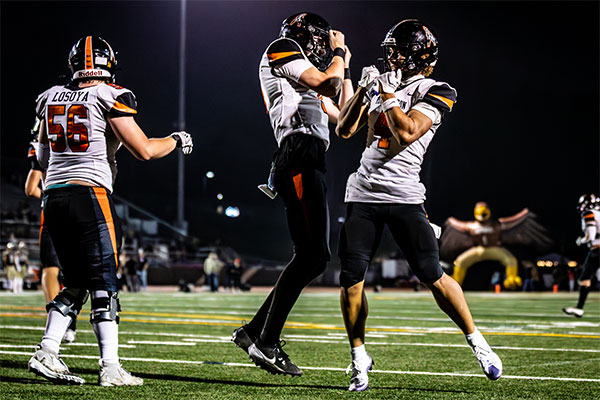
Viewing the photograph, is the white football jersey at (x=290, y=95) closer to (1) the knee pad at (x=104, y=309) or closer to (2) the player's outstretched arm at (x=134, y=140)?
(2) the player's outstretched arm at (x=134, y=140)

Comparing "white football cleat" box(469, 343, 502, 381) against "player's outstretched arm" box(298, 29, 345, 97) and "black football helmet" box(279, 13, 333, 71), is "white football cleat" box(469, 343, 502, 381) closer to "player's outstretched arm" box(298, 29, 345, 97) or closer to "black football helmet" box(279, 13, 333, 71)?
"player's outstretched arm" box(298, 29, 345, 97)

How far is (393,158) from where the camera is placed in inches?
174

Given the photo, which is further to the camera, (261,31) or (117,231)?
(261,31)

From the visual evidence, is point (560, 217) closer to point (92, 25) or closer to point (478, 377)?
point (92, 25)

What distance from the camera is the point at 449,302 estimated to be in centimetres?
435

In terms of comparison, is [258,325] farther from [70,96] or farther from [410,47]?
[410,47]

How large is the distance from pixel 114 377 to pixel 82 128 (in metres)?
1.36

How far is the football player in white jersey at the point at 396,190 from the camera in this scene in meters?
4.30

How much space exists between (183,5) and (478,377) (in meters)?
29.9

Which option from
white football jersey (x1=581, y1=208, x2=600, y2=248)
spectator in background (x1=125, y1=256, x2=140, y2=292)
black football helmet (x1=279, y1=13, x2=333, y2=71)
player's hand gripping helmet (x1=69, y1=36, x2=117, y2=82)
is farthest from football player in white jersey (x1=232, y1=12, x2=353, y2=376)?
spectator in background (x1=125, y1=256, x2=140, y2=292)

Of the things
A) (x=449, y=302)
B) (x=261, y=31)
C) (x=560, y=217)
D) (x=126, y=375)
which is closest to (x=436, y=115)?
(x=449, y=302)

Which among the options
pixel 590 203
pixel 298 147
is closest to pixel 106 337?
pixel 298 147

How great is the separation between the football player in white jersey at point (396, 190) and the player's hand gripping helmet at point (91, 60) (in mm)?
1372

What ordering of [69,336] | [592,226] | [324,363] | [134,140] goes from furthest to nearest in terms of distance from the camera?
[592,226] → [69,336] → [324,363] → [134,140]
